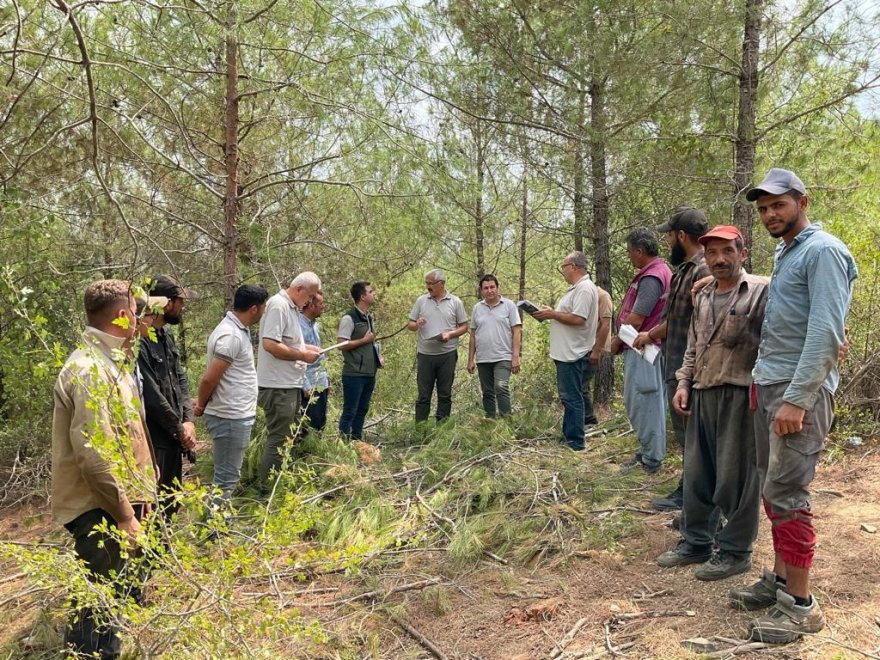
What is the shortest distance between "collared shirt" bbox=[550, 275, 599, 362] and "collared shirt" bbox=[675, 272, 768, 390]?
229cm

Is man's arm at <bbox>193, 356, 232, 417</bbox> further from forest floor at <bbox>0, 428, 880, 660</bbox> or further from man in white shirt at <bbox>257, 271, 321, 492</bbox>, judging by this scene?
forest floor at <bbox>0, 428, 880, 660</bbox>

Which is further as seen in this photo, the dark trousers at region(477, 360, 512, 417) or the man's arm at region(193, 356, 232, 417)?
the dark trousers at region(477, 360, 512, 417)

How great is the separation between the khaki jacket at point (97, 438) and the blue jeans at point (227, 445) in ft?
4.30

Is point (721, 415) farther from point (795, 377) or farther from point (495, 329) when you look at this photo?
point (495, 329)

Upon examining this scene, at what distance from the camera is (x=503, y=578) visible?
3529 millimetres

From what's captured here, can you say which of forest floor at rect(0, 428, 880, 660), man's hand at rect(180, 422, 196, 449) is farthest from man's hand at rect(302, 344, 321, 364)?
forest floor at rect(0, 428, 880, 660)

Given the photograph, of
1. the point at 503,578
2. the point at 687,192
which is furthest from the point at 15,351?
the point at 687,192

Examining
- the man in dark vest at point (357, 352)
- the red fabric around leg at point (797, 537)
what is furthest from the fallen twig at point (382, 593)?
the man in dark vest at point (357, 352)

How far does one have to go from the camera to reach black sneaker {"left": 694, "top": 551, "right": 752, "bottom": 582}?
3.19 metres

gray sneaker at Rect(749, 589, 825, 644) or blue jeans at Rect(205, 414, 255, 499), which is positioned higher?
blue jeans at Rect(205, 414, 255, 499)

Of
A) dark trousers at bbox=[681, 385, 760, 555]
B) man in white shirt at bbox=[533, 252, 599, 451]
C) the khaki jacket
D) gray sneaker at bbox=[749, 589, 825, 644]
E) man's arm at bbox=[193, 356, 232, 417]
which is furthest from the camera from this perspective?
man in white shirt at bbox=[533, 252, 599, 451]

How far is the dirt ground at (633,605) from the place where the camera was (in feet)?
9.00

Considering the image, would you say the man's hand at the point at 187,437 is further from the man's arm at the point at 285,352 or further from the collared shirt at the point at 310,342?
the collared shirt at the point at 310,342

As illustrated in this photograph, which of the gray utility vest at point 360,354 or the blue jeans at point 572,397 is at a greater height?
the gray utility vest at point 360,354
